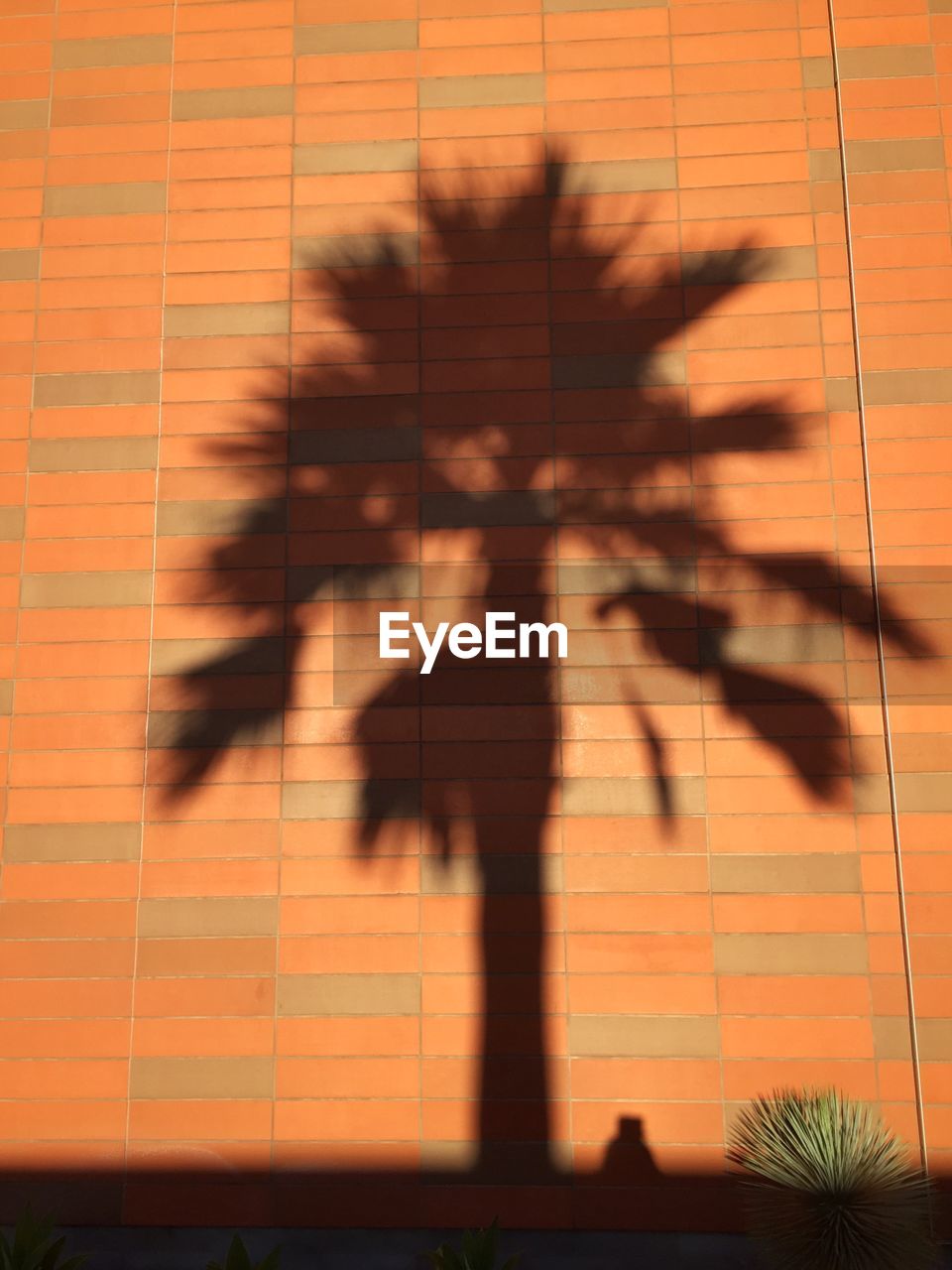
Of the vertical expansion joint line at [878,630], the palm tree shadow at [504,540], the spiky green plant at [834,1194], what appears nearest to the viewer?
the spiky green plant at [834,1194]

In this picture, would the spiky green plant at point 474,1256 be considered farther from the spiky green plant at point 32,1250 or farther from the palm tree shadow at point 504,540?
the spiky green plant at point 32,1250

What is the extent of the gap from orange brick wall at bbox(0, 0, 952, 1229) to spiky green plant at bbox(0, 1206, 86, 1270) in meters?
0.85

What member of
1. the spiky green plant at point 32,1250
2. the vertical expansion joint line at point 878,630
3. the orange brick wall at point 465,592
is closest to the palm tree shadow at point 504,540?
the orange brick wall at point 465,592

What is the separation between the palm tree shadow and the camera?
636 cm

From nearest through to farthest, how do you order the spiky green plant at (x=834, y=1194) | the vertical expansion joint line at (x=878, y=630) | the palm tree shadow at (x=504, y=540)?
the spiky green plant at (x=834, y=1194)
the vertical expansion joint line at (x=878, y=630)
the palm tree shadow at (x=504, y=540)

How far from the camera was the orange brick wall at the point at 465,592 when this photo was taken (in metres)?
6.14

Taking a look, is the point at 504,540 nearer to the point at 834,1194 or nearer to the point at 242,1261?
the point at 834,1194

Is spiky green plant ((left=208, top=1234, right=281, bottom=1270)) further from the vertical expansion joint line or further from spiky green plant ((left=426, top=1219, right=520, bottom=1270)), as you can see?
the vertical expansion joint line

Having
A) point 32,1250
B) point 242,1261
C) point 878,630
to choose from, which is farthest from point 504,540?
point 32,1250

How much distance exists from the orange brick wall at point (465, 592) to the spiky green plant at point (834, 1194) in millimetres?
553

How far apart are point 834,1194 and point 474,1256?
2.14 metres

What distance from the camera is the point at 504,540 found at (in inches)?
262

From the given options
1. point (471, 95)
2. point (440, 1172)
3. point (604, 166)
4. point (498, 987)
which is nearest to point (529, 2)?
point (471, 95)

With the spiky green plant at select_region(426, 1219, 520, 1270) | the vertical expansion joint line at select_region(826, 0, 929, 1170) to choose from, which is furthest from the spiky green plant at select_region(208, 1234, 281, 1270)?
the vertical expansion joint line at select_region(826, 0, 929, 1170)
